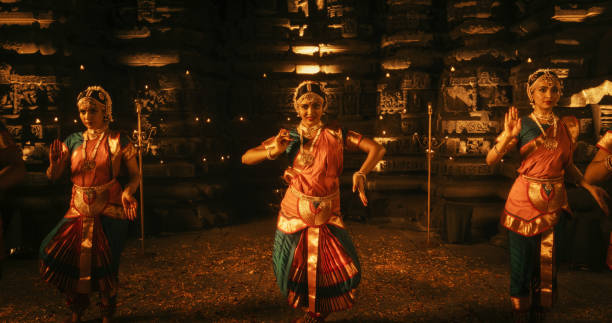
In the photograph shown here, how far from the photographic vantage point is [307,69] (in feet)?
24.7

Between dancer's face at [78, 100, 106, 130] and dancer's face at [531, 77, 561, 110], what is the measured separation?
3.58m

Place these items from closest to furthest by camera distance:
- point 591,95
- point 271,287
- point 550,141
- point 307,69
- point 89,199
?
1. point 550,141
2. point 89,199
3. point 271,287
4. point 591,95
5. point 307,69

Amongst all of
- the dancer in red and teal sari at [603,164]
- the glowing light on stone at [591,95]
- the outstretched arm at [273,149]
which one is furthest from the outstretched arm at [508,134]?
the glowing light on stone at [591,95]

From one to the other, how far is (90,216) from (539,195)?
3.60m

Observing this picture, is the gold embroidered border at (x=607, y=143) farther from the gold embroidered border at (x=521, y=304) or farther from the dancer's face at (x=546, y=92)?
the gold embroidered border at (x=521, y=304)

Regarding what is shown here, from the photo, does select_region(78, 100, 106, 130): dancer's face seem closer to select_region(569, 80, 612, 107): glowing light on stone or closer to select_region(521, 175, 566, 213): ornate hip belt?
select_region(521, 175, 566, 213): ornate hip belt

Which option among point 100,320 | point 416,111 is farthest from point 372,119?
point 100,320

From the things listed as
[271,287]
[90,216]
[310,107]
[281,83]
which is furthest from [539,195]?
[281,83]

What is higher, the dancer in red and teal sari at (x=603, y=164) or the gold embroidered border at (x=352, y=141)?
the gold embroidered border at (x=352, y=141)

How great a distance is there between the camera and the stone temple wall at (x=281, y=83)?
18.7 ft

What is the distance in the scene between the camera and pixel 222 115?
24.7ft

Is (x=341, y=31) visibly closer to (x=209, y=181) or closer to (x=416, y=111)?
(x=416, y=111)

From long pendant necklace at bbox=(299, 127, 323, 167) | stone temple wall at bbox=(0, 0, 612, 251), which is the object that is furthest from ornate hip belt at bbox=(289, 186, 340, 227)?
stone temple wall at bbox=(0, 0, 612, 251)

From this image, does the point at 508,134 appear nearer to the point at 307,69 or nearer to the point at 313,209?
the point at 313,209
